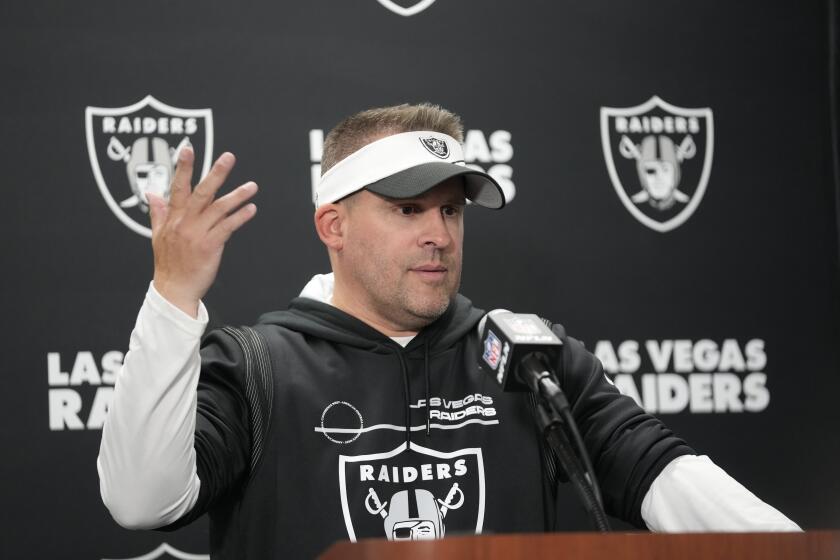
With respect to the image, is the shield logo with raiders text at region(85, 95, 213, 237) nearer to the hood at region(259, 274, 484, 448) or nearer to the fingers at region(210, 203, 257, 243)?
the hood at region(259, 274, 484, 448)

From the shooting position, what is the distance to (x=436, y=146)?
1.82 m

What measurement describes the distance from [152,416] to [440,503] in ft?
1.83

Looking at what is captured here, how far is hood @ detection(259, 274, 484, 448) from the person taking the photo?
5.82 ft

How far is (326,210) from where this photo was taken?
1.85 metres

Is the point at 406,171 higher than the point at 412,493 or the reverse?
higher

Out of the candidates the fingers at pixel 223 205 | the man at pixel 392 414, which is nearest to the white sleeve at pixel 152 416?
the man at pixel 392 414

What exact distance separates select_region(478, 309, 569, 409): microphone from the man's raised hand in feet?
1.27

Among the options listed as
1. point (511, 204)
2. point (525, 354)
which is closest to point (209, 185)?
point (525, 354)

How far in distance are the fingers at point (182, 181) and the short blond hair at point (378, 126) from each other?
0.57 metres

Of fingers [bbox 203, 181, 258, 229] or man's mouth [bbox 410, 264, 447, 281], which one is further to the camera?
man's mouth [bbox 410, 264, 447, 281]

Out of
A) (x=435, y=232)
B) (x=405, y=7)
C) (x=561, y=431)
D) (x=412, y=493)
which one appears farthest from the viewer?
(x=405, y=7)

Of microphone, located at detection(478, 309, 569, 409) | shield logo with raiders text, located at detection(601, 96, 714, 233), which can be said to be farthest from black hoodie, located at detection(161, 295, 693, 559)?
shield logo with raiders text, located at detection(601, 96, 714, 233)

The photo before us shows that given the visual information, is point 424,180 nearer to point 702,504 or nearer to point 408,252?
point 408,252

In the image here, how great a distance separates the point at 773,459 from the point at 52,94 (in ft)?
6.04
